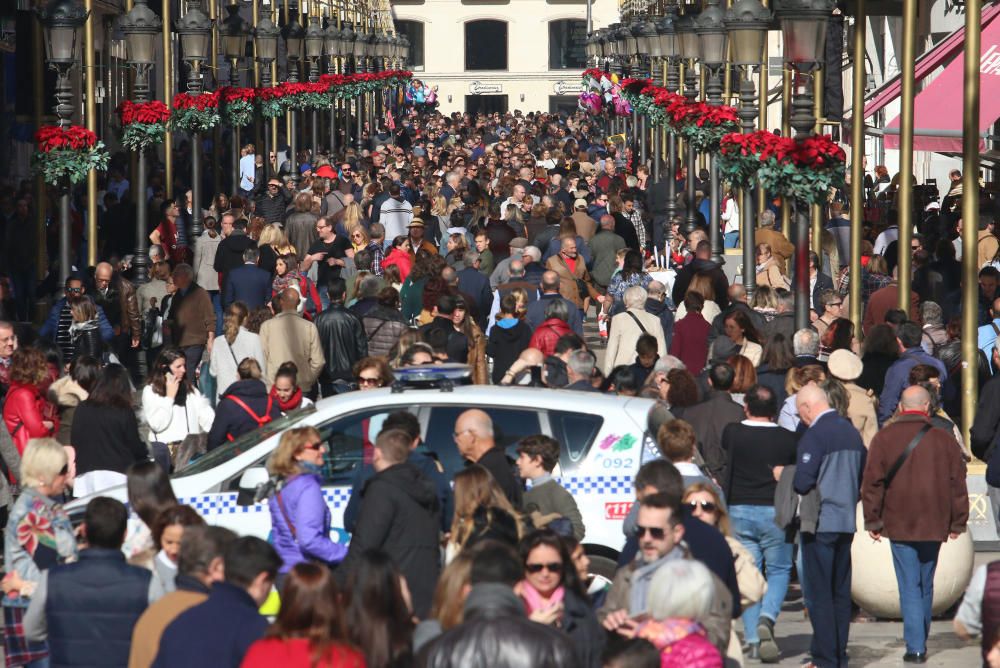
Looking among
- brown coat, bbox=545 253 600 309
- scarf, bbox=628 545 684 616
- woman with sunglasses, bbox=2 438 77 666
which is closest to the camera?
scarf, bbox=628 545 684 616

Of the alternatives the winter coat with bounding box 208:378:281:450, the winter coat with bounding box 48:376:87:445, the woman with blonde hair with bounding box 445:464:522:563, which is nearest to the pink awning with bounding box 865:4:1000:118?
the winter coat with bounding box 208:378:281:450

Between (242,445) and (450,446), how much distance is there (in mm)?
1159

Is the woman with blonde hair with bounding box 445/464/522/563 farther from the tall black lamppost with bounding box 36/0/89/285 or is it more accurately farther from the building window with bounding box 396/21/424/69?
the building window with bounding box 396/21/424/69

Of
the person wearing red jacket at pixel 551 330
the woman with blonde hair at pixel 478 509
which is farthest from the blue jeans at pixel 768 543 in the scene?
the person wearing red jacket at pixel 551 330

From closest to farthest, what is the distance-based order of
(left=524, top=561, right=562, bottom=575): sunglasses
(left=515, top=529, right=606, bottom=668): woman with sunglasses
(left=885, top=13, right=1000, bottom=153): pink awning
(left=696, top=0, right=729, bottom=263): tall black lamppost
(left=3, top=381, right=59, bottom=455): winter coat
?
(left=515, top=529, right=606, bottom=668): woman with sunglasses, (left=524, top=561, right=562, bottom=575): sunglasses, (left=3, top=381, right=59, bottom=455): winter coat, (left=885, top=13, right=1000, bottom=153): pink awning, (left=696, top=0, right=729, bottom=263): tall black lamppost

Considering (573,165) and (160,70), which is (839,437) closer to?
(573,165)

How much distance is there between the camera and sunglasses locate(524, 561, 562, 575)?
8234mm

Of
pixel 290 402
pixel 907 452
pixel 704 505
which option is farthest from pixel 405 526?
pixel 290 402

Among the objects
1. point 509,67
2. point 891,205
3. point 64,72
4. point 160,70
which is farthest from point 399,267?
point 509,67

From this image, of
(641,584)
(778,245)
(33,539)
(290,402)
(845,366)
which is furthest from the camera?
(778,245)

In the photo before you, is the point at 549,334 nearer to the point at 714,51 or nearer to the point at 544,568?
the point at 714,51

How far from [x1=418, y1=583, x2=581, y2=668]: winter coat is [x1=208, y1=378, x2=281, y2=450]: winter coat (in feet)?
23.2

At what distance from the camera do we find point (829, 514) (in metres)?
11.5

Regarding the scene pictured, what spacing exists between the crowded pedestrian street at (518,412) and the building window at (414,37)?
78.0m
